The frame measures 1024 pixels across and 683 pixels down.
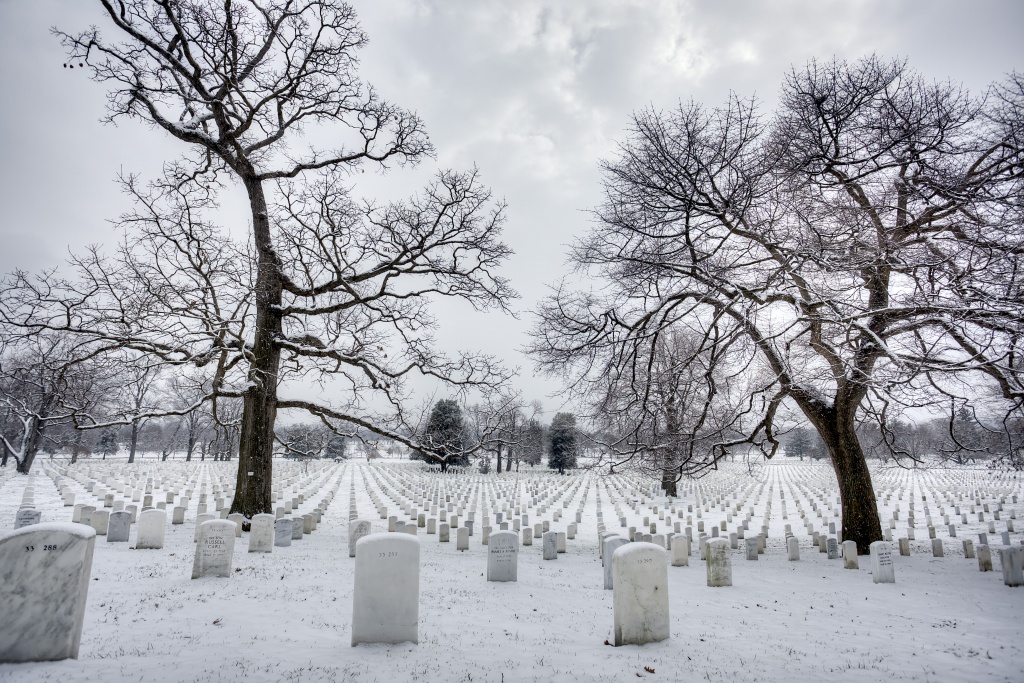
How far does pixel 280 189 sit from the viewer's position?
1095cm

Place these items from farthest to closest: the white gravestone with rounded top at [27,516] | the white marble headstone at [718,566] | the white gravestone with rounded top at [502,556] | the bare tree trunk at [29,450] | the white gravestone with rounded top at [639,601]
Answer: the bare tree trunk at [29,450], the white gravestone with rounded top at [27,516], the white marble headstone at [718,566], the white gravestone with rounded top at [502,556], the white gravestone with rounded top at [639,601]

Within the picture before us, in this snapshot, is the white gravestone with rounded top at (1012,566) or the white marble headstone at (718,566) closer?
the white gravestone with rounded top at (1012,566)

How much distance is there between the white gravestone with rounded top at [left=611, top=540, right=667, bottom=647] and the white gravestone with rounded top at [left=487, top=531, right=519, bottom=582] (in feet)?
10.3

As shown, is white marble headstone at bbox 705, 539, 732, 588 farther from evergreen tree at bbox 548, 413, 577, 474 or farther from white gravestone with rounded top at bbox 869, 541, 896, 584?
evergreen tree at bbox 548, 413, 577, 474

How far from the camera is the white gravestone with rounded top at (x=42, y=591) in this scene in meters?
3.57

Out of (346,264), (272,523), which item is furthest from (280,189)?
(272,523)

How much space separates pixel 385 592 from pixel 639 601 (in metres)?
2.45

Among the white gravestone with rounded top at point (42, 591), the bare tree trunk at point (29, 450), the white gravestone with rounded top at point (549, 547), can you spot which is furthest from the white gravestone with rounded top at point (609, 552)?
the bare tree trunk at point (29, 450)

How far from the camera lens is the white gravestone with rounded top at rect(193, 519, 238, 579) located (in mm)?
6555

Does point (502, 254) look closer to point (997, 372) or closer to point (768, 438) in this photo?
point (768, 438)

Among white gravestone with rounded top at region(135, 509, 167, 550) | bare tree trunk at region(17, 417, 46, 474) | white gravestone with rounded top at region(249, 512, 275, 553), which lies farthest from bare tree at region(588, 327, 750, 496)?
bare tree trunk at region(17, 417, 46, 474)

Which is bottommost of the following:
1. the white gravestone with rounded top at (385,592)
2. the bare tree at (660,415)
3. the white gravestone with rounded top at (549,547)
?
the white gravestone with rounded top at (549,547)

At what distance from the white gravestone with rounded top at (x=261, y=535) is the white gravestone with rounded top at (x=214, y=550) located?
2.12m

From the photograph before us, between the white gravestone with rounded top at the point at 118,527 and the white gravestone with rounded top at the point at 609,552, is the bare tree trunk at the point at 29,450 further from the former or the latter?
the white gravestone with rounded top at the point at 609,552
